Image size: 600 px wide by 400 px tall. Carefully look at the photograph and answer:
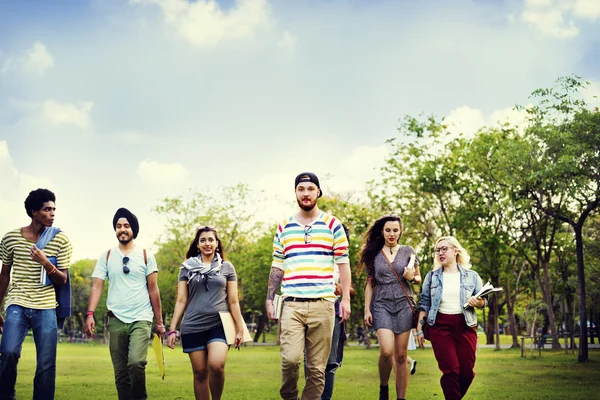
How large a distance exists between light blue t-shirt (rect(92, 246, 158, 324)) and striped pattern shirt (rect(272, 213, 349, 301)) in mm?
1970

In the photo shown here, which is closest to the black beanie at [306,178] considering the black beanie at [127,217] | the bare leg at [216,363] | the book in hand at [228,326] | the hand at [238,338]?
the book in hand at [228,326]

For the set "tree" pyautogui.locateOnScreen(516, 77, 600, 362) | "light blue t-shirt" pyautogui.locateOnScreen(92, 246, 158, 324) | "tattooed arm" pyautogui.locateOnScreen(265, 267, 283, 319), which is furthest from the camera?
"tree" pyautogui.locateOnScreen(516, 77, 600, 362)

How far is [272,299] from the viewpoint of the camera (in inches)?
312

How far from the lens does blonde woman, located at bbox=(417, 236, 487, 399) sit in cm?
915

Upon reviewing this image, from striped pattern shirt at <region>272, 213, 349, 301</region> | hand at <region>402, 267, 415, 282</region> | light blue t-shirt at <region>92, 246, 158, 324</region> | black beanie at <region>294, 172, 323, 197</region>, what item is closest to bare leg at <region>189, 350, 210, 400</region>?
light blue t-shirt at <region>92, 246, 158, 324</region>

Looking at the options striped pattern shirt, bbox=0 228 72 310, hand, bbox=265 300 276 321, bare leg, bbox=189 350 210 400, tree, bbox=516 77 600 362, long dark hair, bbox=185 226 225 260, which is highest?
tree, bbox=516 77 600 362

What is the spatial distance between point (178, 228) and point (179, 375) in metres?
41.4

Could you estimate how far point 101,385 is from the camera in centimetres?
1680

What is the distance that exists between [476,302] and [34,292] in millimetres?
5271

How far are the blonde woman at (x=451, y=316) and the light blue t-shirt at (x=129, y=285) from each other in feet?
11.5

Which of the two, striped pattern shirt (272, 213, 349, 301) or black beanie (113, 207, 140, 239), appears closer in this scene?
striped pattern shirt (272, 213, 349, 301)

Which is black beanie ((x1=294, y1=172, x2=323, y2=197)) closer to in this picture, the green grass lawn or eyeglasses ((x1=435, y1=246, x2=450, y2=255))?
eyeglasses ((x1=435, y1=246, x2=450, y2=255))

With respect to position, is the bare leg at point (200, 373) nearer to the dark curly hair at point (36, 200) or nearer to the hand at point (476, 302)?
the dark curly hair at point (36, 200)

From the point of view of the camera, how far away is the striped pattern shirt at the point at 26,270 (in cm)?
821
